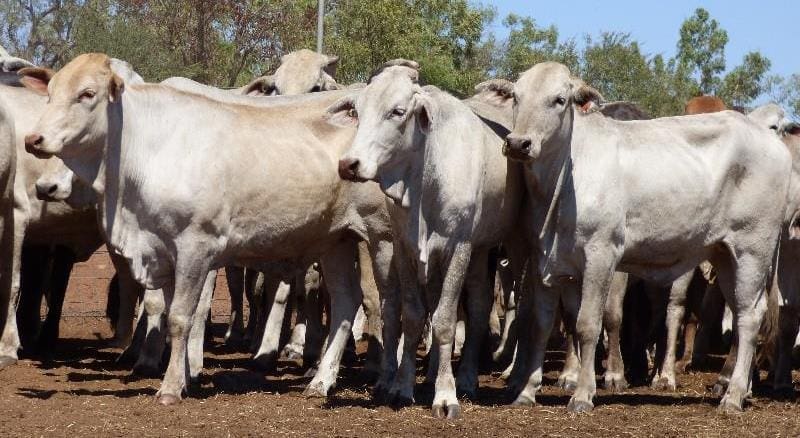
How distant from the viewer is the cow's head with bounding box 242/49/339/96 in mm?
14070

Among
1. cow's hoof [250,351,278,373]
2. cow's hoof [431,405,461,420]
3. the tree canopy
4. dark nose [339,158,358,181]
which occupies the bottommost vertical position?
cow's hoof [431,405,461,420]

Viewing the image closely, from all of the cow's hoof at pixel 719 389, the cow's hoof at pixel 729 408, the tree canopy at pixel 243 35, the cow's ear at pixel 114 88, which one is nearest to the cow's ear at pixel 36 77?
the cow's ear at pixel 114 88

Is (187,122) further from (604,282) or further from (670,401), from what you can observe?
(670,401)

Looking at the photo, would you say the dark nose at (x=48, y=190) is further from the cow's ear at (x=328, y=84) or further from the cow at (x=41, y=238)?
the cow's ear at (x=328, y=84)

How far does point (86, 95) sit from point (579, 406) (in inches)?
158

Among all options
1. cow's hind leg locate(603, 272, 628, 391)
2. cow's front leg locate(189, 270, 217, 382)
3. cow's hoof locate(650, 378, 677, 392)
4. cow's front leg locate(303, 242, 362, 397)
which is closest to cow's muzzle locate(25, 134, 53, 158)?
cow's front leg locate(189, 270, 217, 382)

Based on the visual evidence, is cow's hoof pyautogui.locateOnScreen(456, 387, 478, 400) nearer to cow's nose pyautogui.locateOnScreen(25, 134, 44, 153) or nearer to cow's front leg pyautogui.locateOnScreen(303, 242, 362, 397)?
cow's front leg pyautogui.locateOnScreen(303, 242, 362, 397)

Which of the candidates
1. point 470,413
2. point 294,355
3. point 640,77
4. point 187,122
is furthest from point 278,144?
point 640,77

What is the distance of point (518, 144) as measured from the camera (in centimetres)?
955

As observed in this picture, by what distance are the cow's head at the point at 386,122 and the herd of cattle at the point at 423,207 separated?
0.05ft

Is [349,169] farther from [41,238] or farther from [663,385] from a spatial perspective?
[41,238]

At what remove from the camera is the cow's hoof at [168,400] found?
9.50m

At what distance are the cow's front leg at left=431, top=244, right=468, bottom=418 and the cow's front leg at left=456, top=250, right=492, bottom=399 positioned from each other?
86cm

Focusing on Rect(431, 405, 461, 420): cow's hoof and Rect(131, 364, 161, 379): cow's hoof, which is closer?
Rect(431, 405, 461, 420): cow's hoof
